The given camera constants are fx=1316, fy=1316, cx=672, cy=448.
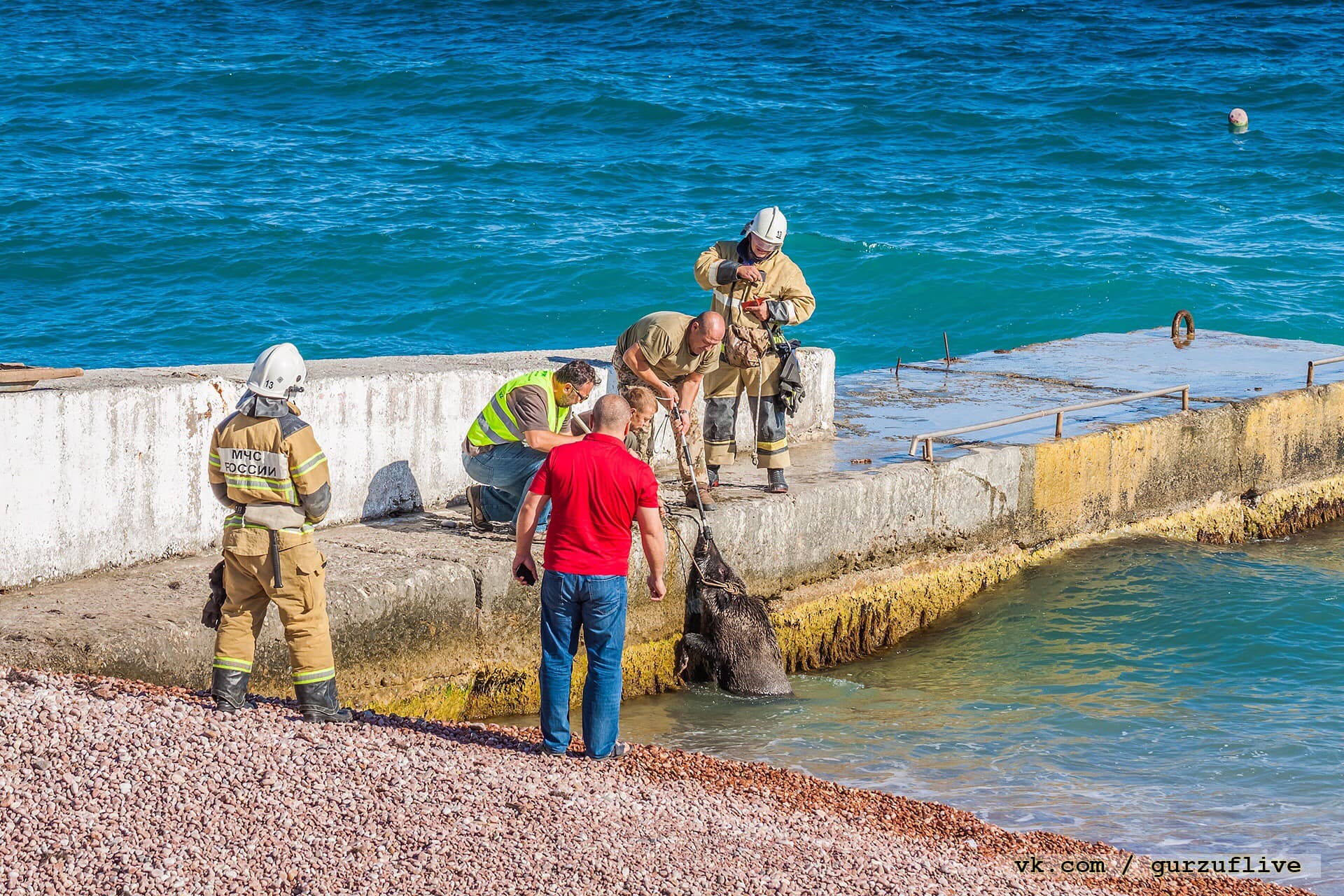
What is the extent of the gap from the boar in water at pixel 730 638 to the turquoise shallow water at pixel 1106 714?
0.13 metres

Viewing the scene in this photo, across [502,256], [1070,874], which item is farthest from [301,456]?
[502,256]

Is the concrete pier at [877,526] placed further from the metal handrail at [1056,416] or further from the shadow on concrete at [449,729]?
the shadow on concrete at [449,729]

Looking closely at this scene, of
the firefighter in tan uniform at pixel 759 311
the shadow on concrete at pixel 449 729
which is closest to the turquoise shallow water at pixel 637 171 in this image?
the firefighter in tan uniform at pixel 759 311

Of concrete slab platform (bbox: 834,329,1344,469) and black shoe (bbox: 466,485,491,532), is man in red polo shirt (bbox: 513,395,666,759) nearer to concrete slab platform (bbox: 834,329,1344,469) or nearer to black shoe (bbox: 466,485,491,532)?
black shoe (bbox: 466,485,491,532)

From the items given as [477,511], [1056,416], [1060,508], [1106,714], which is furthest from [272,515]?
[1056,416]

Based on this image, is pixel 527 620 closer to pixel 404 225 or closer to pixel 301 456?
pixel 301 456

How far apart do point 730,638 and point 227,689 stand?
3073 millimetres

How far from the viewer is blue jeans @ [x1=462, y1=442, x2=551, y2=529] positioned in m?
7.18

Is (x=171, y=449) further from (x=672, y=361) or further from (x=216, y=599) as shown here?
(x=672, y=361)

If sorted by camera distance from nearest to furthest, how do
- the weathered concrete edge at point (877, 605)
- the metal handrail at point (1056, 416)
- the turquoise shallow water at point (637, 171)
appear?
the weathered concrete edge at point (877, 605) < the metal handrail at point (1056, 416) < the turquoise shallow water at point (637, 171)

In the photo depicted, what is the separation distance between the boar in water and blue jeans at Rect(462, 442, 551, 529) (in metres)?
1.04

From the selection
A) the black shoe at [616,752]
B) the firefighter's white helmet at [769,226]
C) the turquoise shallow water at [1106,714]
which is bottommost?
the turquoise shallow water at [1106,714]

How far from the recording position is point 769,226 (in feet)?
25.4

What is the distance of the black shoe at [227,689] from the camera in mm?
5320
